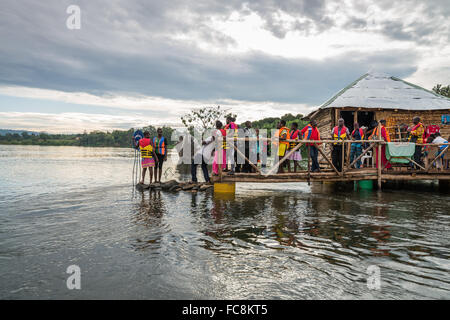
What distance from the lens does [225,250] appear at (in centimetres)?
515

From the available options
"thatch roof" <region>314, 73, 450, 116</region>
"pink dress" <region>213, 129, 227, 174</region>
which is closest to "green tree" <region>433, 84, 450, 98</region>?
"thatch roof" <region>314, 73, 450, 116</region>

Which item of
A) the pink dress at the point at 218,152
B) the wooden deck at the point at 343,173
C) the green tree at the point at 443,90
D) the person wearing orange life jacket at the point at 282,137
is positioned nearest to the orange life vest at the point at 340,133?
the wooden deck at the point at 343,173

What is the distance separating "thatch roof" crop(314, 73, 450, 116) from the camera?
1644 centimetres

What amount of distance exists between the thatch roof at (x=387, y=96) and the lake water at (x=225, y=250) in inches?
347

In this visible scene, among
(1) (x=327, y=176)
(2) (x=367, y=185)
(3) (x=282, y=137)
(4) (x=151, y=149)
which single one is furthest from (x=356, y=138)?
(4) (x=151, y=149)

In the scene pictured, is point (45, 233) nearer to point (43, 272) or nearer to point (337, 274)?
point (43, 272)

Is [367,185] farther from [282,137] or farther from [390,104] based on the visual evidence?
[390,104]

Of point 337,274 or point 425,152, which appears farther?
point 425,152

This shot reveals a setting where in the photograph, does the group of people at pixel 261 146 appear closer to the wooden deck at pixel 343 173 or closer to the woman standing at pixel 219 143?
the woman standing at pixel 219 143

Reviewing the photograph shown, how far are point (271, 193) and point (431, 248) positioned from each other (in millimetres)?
6758

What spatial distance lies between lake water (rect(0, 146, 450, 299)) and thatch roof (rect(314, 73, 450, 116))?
881 centimetres

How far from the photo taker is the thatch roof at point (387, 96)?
53.9 feet

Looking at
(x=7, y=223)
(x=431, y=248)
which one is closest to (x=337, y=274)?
(x=431, y=248)

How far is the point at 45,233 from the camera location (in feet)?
20.4
